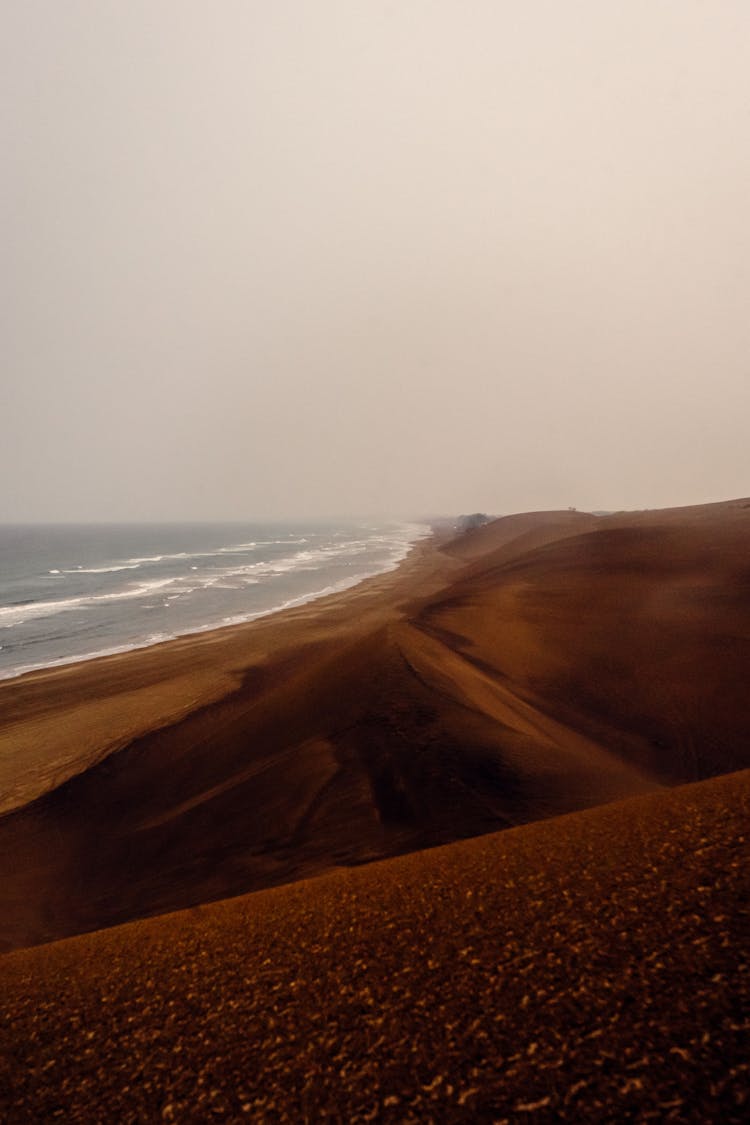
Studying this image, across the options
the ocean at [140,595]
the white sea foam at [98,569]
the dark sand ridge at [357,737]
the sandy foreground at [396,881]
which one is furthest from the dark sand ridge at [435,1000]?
the white sea foam at [98,569]

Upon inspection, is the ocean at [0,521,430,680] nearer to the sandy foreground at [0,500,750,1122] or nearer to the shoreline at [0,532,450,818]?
the shoreline at [0,532,450,818]

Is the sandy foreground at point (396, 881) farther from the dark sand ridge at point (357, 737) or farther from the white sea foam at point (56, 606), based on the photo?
the white sea foam at point (56, 606)

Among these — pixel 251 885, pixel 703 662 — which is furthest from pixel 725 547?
pixel 251 885

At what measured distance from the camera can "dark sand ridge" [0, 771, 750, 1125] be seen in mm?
2578

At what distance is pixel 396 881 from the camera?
15.9 ft

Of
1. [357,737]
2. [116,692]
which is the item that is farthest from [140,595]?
[357,737]

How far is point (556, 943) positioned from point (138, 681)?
20915 millimetres

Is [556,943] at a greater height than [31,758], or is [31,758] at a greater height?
[556,943]

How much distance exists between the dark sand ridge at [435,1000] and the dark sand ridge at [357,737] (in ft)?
10.8

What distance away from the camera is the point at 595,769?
991 cm

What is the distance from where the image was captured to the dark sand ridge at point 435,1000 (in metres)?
2.58

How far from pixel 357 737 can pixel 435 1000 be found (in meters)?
8.11

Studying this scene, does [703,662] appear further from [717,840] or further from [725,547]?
[725,547]

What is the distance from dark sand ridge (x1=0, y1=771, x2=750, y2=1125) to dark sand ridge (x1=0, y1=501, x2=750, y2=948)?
3.29 meters
